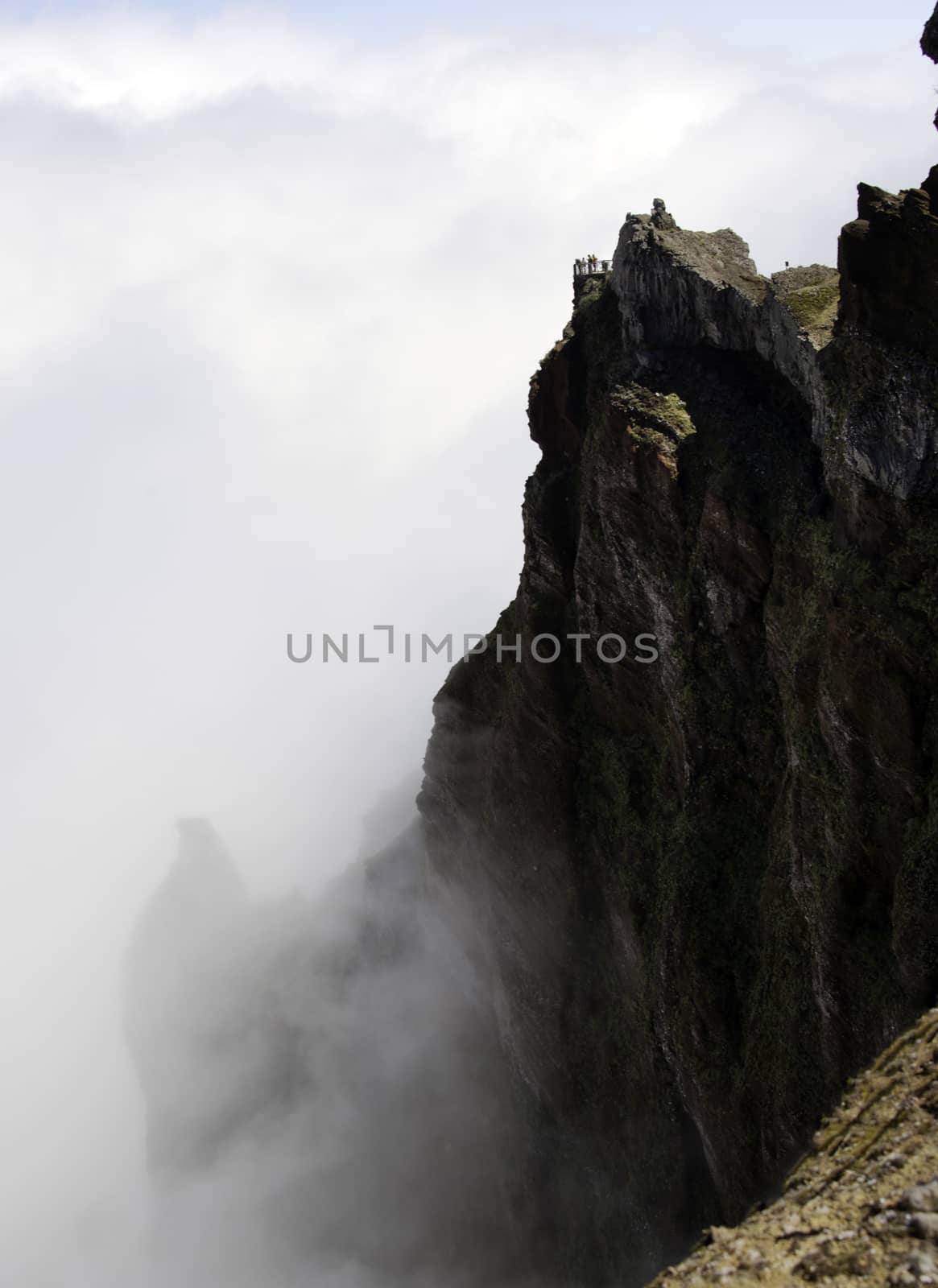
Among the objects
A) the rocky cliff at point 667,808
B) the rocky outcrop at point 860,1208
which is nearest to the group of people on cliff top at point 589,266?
the rocky cliff at point 667,808

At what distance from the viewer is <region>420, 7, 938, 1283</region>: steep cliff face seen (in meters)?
28.5

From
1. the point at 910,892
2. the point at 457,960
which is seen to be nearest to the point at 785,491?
the point at 910,892

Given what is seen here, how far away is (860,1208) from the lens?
624 inches

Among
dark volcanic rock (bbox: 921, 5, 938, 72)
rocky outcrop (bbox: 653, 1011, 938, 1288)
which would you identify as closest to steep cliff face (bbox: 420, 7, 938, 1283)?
dark volcanic rock (bbox: 921, 5, 938, 72)

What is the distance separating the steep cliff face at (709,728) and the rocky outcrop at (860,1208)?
7.25m

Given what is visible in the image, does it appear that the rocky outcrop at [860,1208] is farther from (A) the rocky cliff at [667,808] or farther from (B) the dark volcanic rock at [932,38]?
(B) the dark volcanic rock at [932,38]

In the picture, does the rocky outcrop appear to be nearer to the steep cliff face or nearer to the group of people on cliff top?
the steep cliff face

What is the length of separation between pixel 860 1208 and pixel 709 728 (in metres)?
22.6

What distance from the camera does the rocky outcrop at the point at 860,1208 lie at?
1435cm

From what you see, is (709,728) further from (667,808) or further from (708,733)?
(667,808)

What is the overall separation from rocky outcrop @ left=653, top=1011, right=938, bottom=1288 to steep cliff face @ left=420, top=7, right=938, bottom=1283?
725cm

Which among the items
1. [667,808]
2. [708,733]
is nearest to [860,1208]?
[708,733]

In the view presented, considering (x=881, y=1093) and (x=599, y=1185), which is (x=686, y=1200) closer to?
(x=599, y=1185)

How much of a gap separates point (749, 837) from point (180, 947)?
217ft
